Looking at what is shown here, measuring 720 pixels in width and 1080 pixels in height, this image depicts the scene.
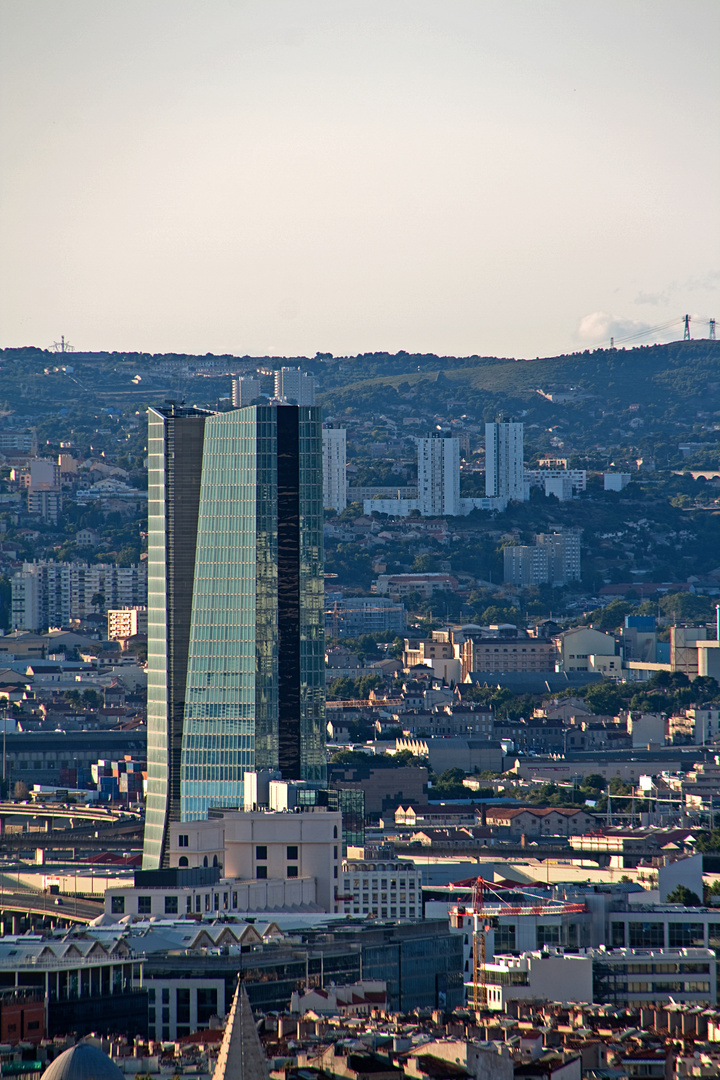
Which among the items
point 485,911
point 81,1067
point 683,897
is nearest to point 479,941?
point 485,911

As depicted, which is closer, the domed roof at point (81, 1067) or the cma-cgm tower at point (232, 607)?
the domed roof at point (81, 1067)

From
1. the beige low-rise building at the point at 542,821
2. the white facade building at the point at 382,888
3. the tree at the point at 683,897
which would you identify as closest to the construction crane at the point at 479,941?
the white facade building at the point at 382,888

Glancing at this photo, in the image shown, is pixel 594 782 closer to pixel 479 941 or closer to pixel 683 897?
pixel 683 897

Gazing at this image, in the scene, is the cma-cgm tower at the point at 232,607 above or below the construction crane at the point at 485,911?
above

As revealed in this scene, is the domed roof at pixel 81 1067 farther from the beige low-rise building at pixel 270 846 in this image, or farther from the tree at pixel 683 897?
the tree at pixel 683 897

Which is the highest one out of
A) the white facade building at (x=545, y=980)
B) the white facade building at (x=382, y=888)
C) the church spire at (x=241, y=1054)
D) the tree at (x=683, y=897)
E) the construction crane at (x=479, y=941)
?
the church spire at (x=241, y=1054)

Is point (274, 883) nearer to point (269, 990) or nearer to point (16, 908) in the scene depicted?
point (16, 908)
